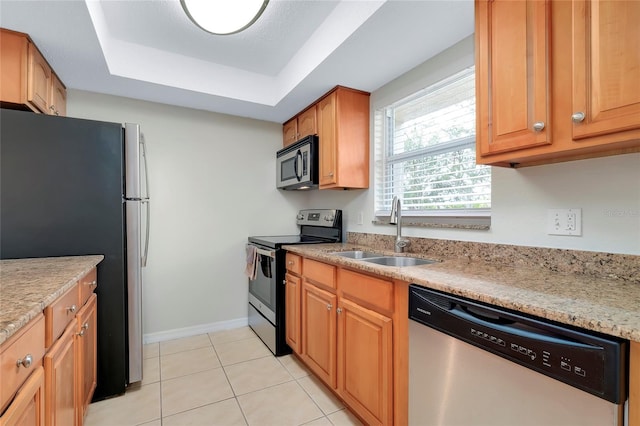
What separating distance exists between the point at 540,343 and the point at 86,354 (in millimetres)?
1984

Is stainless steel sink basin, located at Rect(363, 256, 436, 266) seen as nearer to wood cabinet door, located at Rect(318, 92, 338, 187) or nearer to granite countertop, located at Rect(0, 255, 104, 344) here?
wood cabinet door, located at Rect(318, 92, 338, 187)

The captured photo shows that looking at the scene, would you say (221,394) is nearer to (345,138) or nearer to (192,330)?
(192,330)

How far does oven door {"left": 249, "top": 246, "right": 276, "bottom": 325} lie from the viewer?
2465mm

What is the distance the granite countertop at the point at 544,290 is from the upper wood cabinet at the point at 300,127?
62.4 inches

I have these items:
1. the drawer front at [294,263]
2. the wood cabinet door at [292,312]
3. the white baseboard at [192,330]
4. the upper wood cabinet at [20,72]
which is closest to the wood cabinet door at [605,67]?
the drawer front at [294,263]

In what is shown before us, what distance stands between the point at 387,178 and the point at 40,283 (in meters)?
2.10

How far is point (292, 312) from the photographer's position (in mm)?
2311

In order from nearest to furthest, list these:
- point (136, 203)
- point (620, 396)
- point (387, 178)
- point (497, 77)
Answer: point (620, 396)
point (497, 77)
point (136, 203)
point (387, 178)

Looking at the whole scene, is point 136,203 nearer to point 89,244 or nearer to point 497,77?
point 89,244

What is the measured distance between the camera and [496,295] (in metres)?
0.96

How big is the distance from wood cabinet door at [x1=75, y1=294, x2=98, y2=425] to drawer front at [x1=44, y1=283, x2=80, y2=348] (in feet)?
0.43

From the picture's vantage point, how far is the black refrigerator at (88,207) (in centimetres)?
162

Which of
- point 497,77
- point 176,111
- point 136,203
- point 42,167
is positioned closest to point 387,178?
point 497,77

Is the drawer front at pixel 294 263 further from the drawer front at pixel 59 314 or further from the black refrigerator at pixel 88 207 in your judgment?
the drawer front at pixel 59 314
